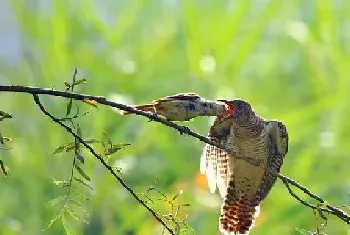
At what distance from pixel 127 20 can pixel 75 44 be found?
0.29 m

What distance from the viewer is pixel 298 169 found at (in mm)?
1909

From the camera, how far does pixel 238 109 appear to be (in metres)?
0.82

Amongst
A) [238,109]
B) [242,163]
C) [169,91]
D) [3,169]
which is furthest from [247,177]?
[169,91]

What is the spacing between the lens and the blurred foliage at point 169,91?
1.97 metres

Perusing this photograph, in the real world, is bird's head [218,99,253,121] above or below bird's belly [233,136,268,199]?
below

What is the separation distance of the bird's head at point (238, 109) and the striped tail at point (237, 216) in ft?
0.42

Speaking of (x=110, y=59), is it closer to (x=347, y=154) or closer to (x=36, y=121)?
(x=36, y=121)

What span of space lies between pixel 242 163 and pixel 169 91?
1.24 meters

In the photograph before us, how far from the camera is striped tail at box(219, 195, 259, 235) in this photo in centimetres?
92

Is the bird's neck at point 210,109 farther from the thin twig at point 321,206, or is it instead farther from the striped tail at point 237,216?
the striped tail at point 237,216

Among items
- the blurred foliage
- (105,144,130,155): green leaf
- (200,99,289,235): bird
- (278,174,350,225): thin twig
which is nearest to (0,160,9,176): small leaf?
(105,144,130,155): green leaf

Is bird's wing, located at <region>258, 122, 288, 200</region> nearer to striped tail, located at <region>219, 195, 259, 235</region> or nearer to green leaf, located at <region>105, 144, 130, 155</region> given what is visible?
striped tail, located at <region>219, 195, 259, 235</region>

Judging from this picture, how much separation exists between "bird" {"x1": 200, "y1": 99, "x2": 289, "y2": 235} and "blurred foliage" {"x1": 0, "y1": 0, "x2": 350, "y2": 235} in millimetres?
880

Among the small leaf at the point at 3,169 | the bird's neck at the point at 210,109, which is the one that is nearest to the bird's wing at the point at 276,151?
the bird's neck at the point at 210,109
